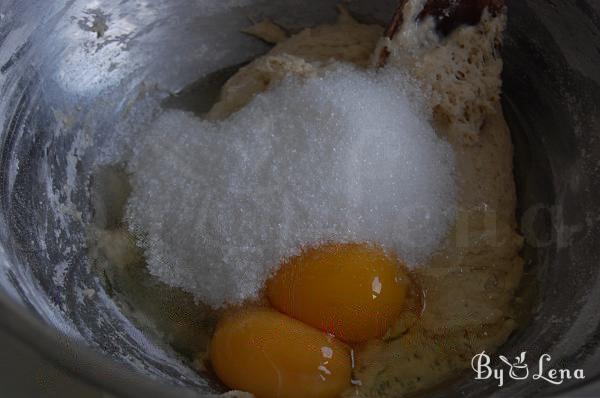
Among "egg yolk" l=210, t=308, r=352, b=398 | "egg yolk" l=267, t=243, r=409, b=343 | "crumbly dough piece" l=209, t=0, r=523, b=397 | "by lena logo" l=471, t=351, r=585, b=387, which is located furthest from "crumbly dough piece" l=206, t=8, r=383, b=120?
"by lena logo" l=471, t=351, r=585, b=387

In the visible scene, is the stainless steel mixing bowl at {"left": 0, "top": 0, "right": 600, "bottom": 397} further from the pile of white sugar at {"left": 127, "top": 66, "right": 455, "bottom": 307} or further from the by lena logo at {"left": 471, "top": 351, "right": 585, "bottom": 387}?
the pile of white sugar at {"left": 127, "top": 66, "right": 455, "bottom": 307}

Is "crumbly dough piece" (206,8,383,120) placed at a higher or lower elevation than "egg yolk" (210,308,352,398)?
higher

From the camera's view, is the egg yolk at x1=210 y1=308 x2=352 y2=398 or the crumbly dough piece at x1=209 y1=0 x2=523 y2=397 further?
the crumbly dough piece at x1=209 y1=0 x2=523 y2=397

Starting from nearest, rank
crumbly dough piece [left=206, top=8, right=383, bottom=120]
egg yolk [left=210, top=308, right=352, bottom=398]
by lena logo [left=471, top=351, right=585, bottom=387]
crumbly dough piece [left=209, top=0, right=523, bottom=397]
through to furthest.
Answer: by lena logo [left=471, top=351, right=585, bottom=387]
egg yolk [left=210, top=308, right=352, bottom=398]
crumbly dough piece [left=209, top=0, right=523, bottom=397]
crumbly dough piece [left=206, top=8, right=383, bottom=120]

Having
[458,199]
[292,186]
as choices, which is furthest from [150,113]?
[458,199]

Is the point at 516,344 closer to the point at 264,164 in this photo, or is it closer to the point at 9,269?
the point at 264,164

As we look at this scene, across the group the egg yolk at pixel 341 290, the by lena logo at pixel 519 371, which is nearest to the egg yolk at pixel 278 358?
the egg yolk at pixel 341 290

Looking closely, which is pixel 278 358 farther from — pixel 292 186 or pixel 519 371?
pixel 519 371

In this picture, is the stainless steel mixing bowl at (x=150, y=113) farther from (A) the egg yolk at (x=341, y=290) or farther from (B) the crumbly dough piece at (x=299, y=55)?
(A) the egg yolk at (x=341, y=290)
